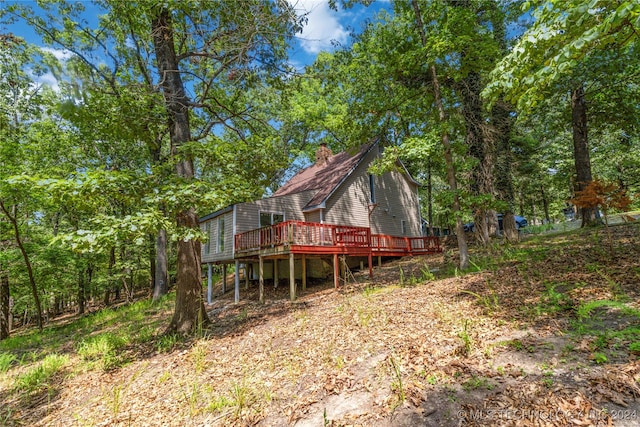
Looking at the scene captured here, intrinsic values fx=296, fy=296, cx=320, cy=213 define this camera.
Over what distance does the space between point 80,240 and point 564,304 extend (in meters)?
8.09

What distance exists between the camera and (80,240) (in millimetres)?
5031

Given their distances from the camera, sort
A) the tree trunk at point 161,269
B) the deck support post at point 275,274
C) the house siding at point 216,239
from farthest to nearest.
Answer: the tree trunk at point 161,269, the deck support post at point 275,274, the house siding at point 216,239

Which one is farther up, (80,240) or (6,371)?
(80,240)

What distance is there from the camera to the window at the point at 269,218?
1503 cm

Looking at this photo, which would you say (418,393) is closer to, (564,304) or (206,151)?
(564,304)

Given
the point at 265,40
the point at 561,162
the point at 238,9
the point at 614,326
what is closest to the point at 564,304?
the point at 614,326

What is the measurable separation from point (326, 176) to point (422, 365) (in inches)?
582

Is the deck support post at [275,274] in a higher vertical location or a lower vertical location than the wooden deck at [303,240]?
lower

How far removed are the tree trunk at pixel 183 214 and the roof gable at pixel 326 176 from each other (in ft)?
26.9

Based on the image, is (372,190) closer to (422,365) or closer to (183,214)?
(183,214)

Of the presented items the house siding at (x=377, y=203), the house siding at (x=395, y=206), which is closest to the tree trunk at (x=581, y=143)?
the house siding at (x=377, y=203)

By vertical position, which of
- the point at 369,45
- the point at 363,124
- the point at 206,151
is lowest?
the point at 206,151

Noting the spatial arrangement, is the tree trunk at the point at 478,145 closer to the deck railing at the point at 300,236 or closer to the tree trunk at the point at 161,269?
the deck railing at the point at 300,236

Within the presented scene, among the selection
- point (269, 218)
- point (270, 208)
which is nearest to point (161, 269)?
point (269, 218)
